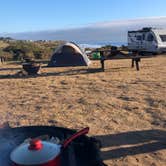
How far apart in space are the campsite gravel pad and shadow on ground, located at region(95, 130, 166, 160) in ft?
6.66

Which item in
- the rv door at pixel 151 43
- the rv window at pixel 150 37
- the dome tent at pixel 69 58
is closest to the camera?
the dome tent at pixel 69 58

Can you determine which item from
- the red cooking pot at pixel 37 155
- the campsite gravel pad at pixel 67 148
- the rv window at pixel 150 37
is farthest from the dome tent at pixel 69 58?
the red cooking pot at pixel 37 155

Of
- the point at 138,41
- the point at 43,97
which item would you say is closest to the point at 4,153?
the point at 43,97

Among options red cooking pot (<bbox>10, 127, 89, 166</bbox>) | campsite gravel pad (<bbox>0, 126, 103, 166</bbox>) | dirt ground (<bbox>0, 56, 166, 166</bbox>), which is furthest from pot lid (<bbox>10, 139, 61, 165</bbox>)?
dirt ground (<bbox>0, 56, 166, 166</bbox>)

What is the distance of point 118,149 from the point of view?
5.56 meters

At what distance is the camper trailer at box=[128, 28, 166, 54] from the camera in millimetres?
24109

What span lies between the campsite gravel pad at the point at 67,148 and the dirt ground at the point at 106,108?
1915 millimetres

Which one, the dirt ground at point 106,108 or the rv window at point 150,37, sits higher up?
the dirt ground at point 106,108

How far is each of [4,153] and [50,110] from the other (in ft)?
16.7

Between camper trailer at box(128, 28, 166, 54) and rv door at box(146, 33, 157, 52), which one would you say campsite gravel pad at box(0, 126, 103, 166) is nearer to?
camper trailer at box(128, 28, 166, 54)

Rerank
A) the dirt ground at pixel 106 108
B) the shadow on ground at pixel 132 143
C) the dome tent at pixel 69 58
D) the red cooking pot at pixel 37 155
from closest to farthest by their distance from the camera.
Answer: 1. the red cooking pot at pixel 37 155
2. the shadow on ground at pixel 132 143
3. the dirt ground at pixel 106 108
4. the dome tent at pixel 69 58

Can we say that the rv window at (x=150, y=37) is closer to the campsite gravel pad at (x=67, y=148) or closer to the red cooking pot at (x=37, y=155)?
the campsite gravel pad at (x=67, y=148)

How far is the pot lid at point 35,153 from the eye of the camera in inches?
98.1

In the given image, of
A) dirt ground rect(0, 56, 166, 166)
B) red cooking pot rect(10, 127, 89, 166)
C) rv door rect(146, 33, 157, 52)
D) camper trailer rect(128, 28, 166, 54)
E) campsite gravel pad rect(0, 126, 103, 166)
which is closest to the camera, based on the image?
red cooking pot rect(10, 127, 89, 166)
